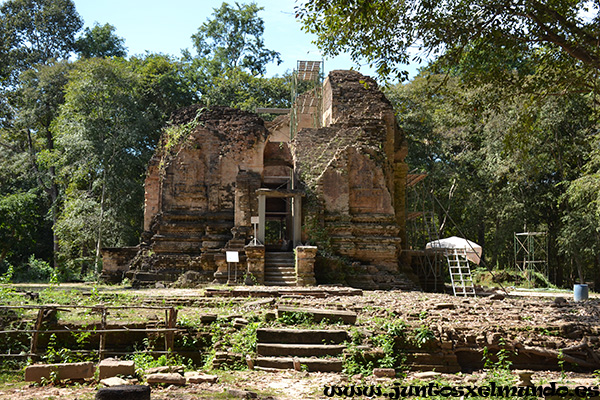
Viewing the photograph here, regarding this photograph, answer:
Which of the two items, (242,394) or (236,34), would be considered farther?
(236,34)

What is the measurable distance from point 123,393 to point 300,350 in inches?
136

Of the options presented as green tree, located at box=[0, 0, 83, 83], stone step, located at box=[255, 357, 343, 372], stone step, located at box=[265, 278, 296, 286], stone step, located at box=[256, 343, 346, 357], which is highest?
green tree, located at box=[0, 0, 83, 83]

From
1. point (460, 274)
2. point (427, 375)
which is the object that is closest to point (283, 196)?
point (460, 274)

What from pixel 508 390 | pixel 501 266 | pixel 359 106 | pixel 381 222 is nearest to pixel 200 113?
pixel 359 106

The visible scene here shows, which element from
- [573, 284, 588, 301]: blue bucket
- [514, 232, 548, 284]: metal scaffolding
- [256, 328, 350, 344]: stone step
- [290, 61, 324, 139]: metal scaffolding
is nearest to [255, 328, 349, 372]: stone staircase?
[256, 328, 350, 344]: stone step

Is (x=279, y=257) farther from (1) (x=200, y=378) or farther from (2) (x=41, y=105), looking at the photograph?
(2) (x=41, y=105)

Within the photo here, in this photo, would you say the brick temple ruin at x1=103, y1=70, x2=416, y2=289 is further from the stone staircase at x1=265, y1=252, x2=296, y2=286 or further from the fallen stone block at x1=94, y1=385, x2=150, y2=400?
the fallen stone block at x1=94, y1=385, x2=150, y2=400

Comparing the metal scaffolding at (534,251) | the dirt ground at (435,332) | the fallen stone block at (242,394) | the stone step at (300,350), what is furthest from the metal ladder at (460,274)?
the fallen stone block at (242,394)

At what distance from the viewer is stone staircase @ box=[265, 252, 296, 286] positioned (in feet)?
54.6

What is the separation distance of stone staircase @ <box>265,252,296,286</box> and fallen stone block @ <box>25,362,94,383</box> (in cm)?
922

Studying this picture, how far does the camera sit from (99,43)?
3484 centimetres

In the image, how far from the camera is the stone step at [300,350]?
8805 mm

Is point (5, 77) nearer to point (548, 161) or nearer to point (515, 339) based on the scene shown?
point (548, 161)

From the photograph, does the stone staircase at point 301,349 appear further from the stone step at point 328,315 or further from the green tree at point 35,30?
A: the green tree at point 35,30
